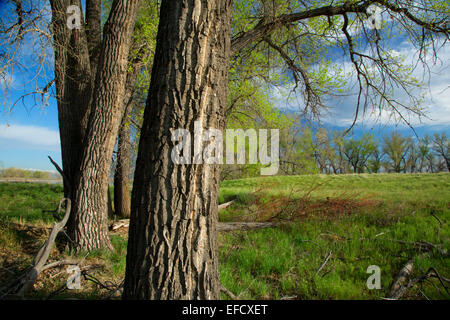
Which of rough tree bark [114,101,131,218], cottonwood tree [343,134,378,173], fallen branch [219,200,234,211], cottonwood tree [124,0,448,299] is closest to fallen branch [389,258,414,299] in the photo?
cottonwood tree [124,0,448,299]

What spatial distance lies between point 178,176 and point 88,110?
382 cm

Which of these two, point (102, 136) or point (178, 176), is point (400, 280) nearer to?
point (178, 176)

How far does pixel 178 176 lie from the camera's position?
1.68 m

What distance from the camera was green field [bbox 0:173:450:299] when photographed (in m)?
3.01

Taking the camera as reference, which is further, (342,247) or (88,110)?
(88,110)

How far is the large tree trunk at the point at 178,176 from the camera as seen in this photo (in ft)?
5.42

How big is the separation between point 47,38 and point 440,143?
12.4 m

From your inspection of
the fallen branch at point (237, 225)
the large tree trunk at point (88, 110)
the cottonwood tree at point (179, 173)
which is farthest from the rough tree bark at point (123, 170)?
the cottonwood tree at point (179, 173)

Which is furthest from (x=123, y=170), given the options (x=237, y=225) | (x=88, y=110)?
(x=237, y=225)

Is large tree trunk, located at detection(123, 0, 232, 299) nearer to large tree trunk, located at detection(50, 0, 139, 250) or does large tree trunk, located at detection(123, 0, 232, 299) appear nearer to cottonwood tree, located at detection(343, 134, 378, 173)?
large tree trunk, located at detection(50, 0, 139, 250)

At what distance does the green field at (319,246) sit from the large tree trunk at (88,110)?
63cm

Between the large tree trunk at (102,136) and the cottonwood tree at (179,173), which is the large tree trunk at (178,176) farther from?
the large tree trunk at (102,136)
